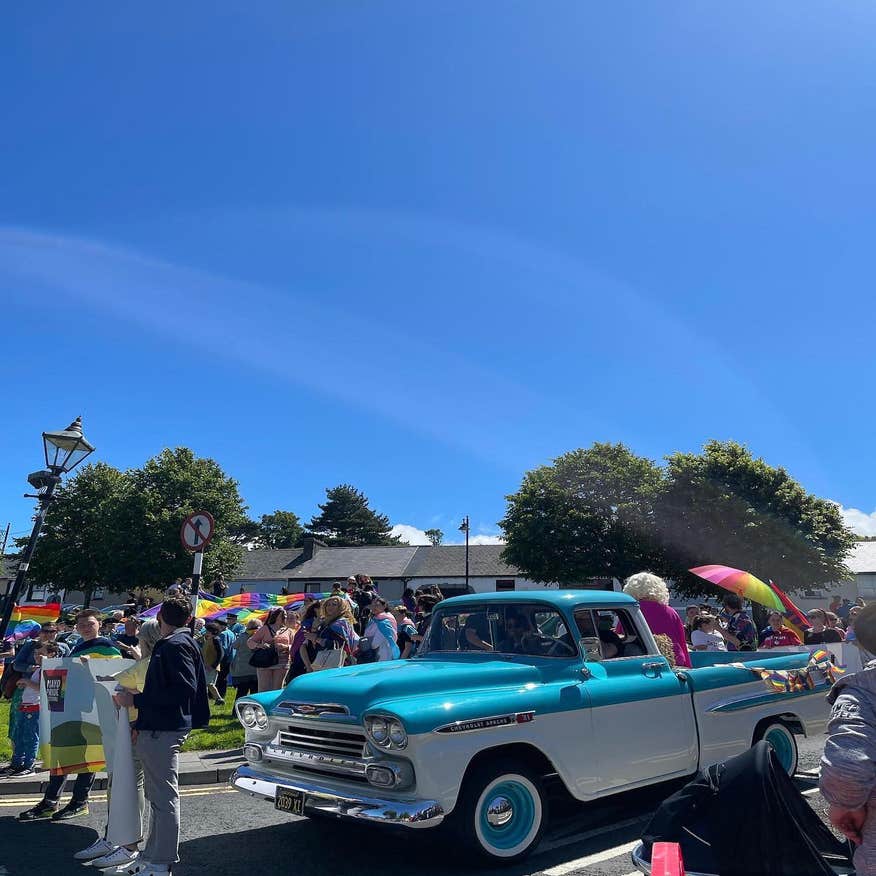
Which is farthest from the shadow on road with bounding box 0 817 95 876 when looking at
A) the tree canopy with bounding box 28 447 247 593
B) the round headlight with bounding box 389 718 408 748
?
the tree canopy with bounding box 28 447 247 593

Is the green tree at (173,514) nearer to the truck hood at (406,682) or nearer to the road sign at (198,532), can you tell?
the road sign at (198,532)

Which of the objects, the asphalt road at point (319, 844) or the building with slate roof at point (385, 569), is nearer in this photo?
the asphalt road at point (319, 844)

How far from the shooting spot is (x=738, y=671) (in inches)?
254

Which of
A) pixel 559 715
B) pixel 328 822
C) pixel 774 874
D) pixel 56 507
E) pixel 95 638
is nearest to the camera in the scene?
pixel 774 874

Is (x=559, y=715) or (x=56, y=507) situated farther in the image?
(x=56, y=507)

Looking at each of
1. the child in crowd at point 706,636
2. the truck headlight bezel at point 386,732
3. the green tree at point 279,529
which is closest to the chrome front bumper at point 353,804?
the truck headlight bezel at point 386,732

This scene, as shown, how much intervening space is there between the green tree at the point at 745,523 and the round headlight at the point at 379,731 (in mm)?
34197

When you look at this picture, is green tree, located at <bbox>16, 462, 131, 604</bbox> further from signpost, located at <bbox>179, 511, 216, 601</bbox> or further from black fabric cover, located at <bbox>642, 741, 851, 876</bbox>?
black fabric cover, located at <bbox>642, 741, 851, 876</bbox>

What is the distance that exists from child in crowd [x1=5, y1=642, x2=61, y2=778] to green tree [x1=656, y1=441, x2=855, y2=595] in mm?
33275

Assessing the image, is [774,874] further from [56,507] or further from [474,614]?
[56,507]

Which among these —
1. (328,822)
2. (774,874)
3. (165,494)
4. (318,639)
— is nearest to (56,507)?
(165,494)

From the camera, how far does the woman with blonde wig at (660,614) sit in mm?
6809

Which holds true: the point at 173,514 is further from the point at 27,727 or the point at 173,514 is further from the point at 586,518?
the point at 27,727

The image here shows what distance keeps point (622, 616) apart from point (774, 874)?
3.02m
